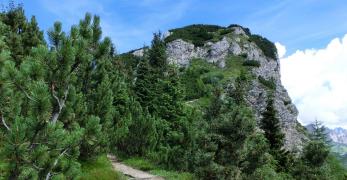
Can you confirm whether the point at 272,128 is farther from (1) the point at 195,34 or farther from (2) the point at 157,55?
(1) the point at 195,34

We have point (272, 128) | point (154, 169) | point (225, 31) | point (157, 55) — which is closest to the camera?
point (154, 169)

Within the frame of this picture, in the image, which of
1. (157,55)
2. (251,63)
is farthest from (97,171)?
(251,63)

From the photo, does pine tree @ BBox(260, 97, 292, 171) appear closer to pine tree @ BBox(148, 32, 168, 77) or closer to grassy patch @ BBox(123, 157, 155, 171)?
grassy patch @ BBox(123, 157, 155, 171)

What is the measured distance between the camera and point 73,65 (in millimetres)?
7438

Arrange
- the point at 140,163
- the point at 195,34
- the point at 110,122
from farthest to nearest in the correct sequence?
the point at 195,34 < the point at 140,163 < the point at 110,122

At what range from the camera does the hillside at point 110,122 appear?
254 inches

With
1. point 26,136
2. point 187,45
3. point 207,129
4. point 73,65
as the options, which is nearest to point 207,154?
point 207,129

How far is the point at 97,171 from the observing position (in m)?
16.6

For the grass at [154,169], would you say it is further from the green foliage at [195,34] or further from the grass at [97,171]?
the green foliage at [195,34]

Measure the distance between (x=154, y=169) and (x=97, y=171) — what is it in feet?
23.1

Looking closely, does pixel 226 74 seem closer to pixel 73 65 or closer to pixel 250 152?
pixel 250 152

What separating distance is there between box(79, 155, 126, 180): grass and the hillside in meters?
0.07

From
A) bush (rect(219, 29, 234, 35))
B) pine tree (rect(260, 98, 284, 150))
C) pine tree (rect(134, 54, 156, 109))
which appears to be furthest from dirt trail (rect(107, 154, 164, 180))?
bush (rect(219, 29, 234, 35))

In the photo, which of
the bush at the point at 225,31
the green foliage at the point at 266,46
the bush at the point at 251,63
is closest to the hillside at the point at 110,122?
the bush at the point at 251,63
